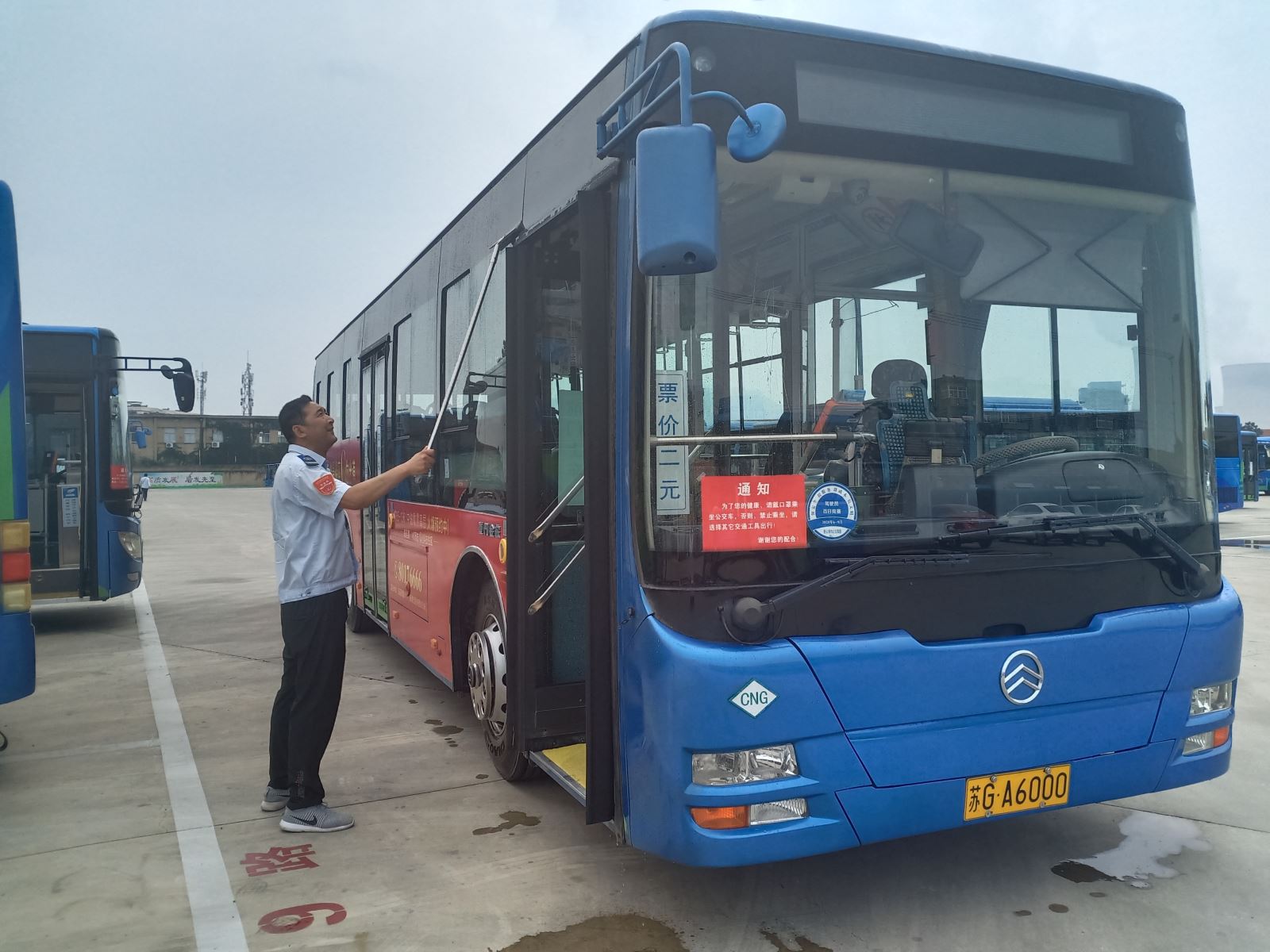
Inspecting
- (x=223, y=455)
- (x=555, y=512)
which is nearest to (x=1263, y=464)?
(x=555, y=512)

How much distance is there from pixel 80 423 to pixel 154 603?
3108mm

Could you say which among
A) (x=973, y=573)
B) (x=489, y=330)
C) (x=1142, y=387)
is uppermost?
(x=489, y=330)

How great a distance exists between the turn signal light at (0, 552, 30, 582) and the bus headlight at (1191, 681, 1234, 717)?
16.9 ft

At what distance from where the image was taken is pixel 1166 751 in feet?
11.2

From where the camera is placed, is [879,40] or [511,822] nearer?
[879,40]

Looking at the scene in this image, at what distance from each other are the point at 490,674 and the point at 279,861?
120cm

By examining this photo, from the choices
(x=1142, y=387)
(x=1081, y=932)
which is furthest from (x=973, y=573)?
(x=1081, y=932)

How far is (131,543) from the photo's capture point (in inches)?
393

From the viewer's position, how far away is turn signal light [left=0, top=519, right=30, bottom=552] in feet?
15.8

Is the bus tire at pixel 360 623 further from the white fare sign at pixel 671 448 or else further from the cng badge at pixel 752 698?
the cng badge at pixel 752 698

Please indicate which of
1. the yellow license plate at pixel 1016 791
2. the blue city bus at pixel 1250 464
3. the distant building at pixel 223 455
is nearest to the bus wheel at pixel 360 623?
the yellow license plate at pixel 1016 791

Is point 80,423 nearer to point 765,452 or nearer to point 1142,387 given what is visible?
point 765,452

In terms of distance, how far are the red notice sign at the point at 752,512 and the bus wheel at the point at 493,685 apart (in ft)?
5.86

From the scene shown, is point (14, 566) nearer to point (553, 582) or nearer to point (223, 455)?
point (553, 582)
